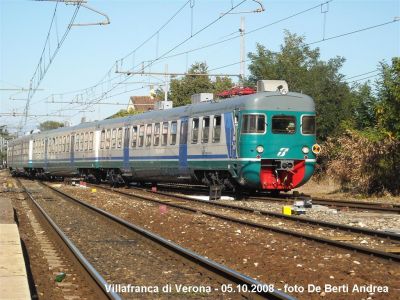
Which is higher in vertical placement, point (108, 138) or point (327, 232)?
point (108, 138)

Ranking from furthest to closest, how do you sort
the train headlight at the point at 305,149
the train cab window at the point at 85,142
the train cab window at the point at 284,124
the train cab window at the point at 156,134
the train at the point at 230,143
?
the train cab window at the point at 85,142 < the train cab window at the point at 156,134 < the train headlight at the point at 305,149 < the train cab window at the point at 284,124 < the train at the point at 230,143

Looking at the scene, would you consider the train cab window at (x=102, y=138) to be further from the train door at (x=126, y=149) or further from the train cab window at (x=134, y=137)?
the train cab window at (x=134, y=137)

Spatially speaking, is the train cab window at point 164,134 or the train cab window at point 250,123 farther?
the train cab window at point 164,134

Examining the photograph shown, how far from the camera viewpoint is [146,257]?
9922mm

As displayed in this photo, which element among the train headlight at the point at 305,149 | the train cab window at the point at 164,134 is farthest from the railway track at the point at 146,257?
the train cab window at the point at 164,134

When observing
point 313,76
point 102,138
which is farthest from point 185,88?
point 102,138

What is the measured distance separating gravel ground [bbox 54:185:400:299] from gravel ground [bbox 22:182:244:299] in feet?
1.99

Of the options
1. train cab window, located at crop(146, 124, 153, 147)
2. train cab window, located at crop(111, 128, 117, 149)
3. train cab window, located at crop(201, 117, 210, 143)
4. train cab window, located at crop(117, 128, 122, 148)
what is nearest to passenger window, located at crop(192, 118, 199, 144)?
train cab window, located at crop(201, 117, 210, 143)

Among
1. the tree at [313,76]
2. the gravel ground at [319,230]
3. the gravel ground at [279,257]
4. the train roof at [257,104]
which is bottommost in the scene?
the gravel ground at [279,257]

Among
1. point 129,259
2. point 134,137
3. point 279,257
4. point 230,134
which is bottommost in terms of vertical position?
point 129,259

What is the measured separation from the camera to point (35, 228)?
14.5m

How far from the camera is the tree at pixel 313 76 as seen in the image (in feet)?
119

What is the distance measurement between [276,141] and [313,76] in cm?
1995

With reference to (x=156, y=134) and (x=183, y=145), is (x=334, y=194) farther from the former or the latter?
(x=156, y=134)
